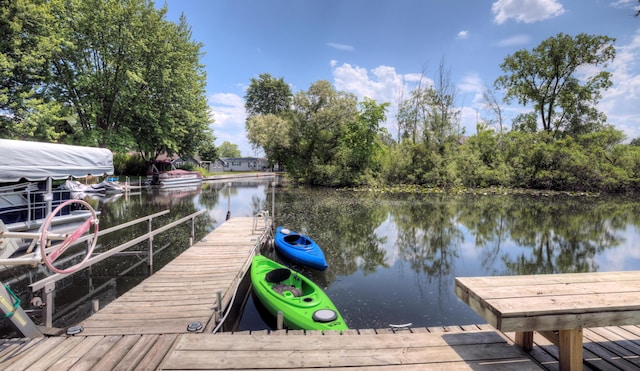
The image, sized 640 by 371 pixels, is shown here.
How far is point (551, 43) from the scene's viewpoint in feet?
101

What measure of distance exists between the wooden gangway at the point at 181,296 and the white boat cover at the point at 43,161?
10.2 feet

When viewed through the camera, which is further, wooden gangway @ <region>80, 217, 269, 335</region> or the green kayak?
the green kayak

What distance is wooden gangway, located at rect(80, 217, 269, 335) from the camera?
374 centimetres

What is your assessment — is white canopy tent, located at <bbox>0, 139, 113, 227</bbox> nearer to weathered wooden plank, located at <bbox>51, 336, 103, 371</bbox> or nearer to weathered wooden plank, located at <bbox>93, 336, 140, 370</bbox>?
weathered wooden plank, located at <bbox>51, 336, 103, 371</bbox>

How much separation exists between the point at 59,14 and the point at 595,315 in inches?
1249

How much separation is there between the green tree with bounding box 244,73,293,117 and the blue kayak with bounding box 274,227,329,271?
2069 inches

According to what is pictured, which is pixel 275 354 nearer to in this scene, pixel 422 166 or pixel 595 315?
pixel 595 315

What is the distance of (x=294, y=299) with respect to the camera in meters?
4.86

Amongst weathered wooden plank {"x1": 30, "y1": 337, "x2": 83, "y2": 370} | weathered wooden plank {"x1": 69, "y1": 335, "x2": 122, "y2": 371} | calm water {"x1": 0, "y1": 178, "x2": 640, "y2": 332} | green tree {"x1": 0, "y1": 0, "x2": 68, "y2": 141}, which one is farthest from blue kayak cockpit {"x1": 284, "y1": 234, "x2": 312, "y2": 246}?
green tree {"x1": 0, "y1": 0, "x2": 68, "y2": 141}

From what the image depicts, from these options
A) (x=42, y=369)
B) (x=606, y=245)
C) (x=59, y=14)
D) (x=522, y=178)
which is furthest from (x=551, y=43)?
(x=59, y=14)

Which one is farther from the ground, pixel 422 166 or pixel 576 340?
pixel 422 166

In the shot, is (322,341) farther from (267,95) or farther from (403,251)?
(267,95)

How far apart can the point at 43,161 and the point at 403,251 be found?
9.75 meters

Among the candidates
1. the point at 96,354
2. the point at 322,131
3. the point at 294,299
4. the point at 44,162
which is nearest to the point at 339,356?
the point at 96,354
